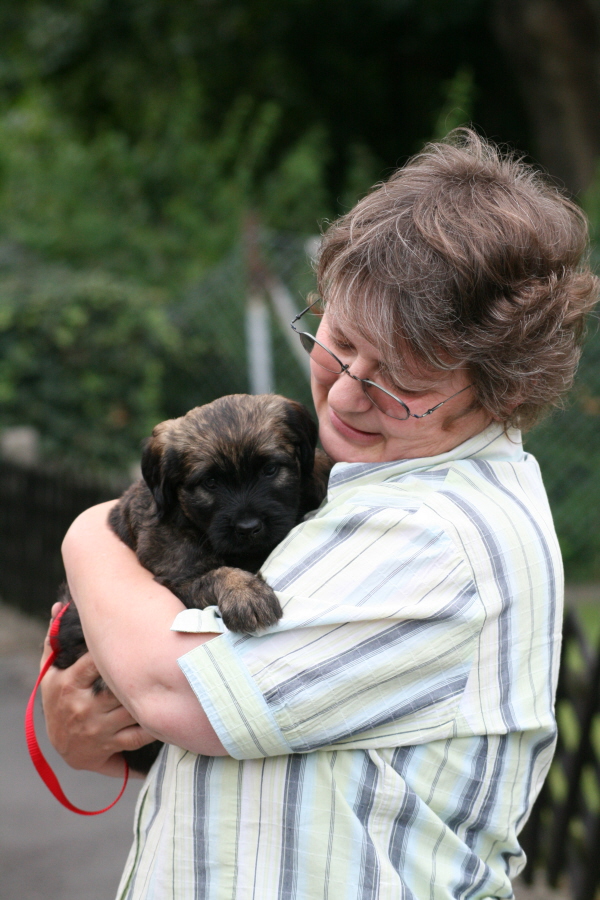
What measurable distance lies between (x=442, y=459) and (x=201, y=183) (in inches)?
382

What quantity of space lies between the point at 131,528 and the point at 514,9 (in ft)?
35.7

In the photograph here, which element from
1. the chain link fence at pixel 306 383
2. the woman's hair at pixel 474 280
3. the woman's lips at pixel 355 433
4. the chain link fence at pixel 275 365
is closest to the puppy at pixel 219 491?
the woman's lips at pixel 355 433

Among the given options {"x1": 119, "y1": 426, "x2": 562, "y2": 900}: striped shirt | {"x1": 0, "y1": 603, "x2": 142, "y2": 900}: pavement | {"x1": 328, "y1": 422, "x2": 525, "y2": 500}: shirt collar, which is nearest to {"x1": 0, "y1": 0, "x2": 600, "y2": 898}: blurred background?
{"x1": 328, "y1": 422, "x2": 525, "y2": 500}: shirt collar

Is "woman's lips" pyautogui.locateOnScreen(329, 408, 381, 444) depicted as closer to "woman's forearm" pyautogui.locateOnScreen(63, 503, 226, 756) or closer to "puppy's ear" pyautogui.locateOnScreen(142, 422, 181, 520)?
"woman's forearm" pyautogui.locateOnScreen(63, 503, 226, 756)

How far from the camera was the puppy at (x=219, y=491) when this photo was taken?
92.9 inches

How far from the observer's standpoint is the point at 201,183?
426 inches

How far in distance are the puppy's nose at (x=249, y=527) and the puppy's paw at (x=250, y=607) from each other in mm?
414

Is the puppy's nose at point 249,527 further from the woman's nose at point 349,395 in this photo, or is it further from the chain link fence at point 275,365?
the chain link fence at point 275,365

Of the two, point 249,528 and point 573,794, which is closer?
point 249,528

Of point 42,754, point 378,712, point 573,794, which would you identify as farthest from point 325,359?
point 573,794

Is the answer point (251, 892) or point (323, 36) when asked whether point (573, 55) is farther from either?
point (251, 892)

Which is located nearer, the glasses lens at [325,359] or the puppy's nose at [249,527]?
the glasses lens at [325,359]

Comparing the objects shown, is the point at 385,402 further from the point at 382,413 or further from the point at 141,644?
the point at 141,644

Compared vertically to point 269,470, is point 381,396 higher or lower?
higher
